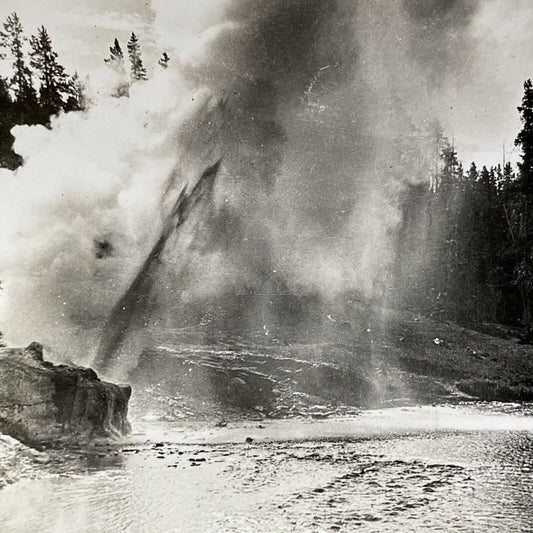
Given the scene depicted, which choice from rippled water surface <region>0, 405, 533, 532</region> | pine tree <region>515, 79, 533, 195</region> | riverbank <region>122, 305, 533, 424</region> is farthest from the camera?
pine tree <region>515, 79, 533, 195</region>

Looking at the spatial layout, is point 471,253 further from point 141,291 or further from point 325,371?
point 141,291

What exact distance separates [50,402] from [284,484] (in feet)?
18.9

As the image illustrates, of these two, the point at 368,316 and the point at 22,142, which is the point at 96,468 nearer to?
the point at 22,142

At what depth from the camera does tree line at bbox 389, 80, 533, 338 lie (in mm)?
30547

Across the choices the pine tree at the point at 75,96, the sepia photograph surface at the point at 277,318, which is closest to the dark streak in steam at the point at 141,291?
the sepia photograph surface at the point at 277,318

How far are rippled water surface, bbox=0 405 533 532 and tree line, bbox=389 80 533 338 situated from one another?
20743 mm

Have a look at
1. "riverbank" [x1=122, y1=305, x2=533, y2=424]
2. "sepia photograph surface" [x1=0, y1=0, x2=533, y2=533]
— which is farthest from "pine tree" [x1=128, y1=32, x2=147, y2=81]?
"riverbank" [x1=122, y1=305, x2=533, y2=424]

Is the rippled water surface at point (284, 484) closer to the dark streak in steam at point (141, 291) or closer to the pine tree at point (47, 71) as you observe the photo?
the dark streak in steam at point (141, 291)

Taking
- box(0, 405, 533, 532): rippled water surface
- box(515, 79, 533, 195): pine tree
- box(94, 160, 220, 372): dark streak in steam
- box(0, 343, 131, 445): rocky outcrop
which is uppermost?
box(515, 79, 533, 195): pine tree

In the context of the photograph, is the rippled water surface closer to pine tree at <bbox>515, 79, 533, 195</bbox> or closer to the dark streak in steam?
the dark streak in steam

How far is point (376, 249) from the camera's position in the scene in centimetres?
3083

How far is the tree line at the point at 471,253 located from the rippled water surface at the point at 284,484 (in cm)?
2074

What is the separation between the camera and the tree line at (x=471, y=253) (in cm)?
3055

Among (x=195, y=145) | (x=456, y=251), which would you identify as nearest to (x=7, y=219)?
(x=195, y=145)
